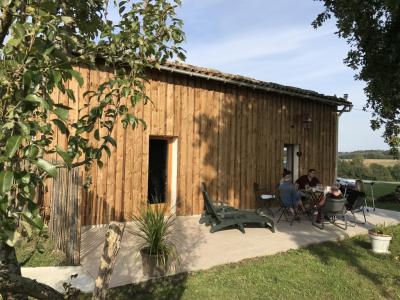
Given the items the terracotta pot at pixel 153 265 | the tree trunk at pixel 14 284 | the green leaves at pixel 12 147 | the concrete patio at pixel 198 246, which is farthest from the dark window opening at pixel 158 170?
the green leaves at pixel 12 147

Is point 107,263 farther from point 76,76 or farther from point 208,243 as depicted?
point 208,243

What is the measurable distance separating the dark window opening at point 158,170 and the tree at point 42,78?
7.20m

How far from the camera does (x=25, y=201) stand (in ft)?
4.08

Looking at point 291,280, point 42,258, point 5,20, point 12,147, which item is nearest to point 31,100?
point 12,147

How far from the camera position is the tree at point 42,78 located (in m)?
1.19

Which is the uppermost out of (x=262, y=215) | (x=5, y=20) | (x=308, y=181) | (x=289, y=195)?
(x=5, y=20)

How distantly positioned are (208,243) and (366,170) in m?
30.2

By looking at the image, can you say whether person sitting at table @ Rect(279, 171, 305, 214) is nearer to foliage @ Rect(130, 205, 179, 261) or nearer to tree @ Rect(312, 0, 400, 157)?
tree @ Rect(312, 0, 400, 157)

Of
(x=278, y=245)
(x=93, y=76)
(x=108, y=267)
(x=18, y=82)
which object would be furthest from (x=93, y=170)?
(x=18, y=82)

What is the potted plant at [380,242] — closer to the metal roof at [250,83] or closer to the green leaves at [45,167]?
the metal roof at [250,83]

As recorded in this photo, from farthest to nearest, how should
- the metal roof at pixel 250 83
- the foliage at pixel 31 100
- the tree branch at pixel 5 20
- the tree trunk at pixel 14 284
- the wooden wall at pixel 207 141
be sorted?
the metal roof at pixel 250 83 < the wooden wall at pixel 207 141 < the tree trunk at pixel 14 284 < the tree branch at pixel 5 20 < the foliage at pixel 31 100

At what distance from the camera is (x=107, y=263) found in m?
2.99

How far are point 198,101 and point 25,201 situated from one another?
8.96 metres

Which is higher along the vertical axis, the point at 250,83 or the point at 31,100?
the point at 250,83
